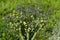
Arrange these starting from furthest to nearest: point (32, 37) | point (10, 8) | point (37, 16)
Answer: point (10, 8), point (37, 16), point (32, 37)

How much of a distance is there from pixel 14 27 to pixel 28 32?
30cm

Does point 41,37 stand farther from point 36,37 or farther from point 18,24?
point 18,24

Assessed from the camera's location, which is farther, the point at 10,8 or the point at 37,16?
the point at 10,8

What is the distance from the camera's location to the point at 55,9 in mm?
5273

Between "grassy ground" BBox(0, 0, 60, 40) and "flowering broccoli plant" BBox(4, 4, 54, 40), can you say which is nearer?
"flowering broccoli plant" BBox(4, 4, 54, 40)

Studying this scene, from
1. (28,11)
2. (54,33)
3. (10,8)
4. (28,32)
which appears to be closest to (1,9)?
(10,8)

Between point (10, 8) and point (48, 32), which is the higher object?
point (10, 8)

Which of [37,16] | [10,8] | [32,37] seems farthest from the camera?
[10,8]

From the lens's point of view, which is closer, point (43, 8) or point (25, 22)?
point (25, 22)

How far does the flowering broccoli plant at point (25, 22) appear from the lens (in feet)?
14.8

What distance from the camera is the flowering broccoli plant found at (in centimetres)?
451

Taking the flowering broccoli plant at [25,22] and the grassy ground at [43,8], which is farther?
the grassy ground at [43,8]

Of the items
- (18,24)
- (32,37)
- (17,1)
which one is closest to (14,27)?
(18,24)

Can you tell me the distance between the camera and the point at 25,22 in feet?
15.3
